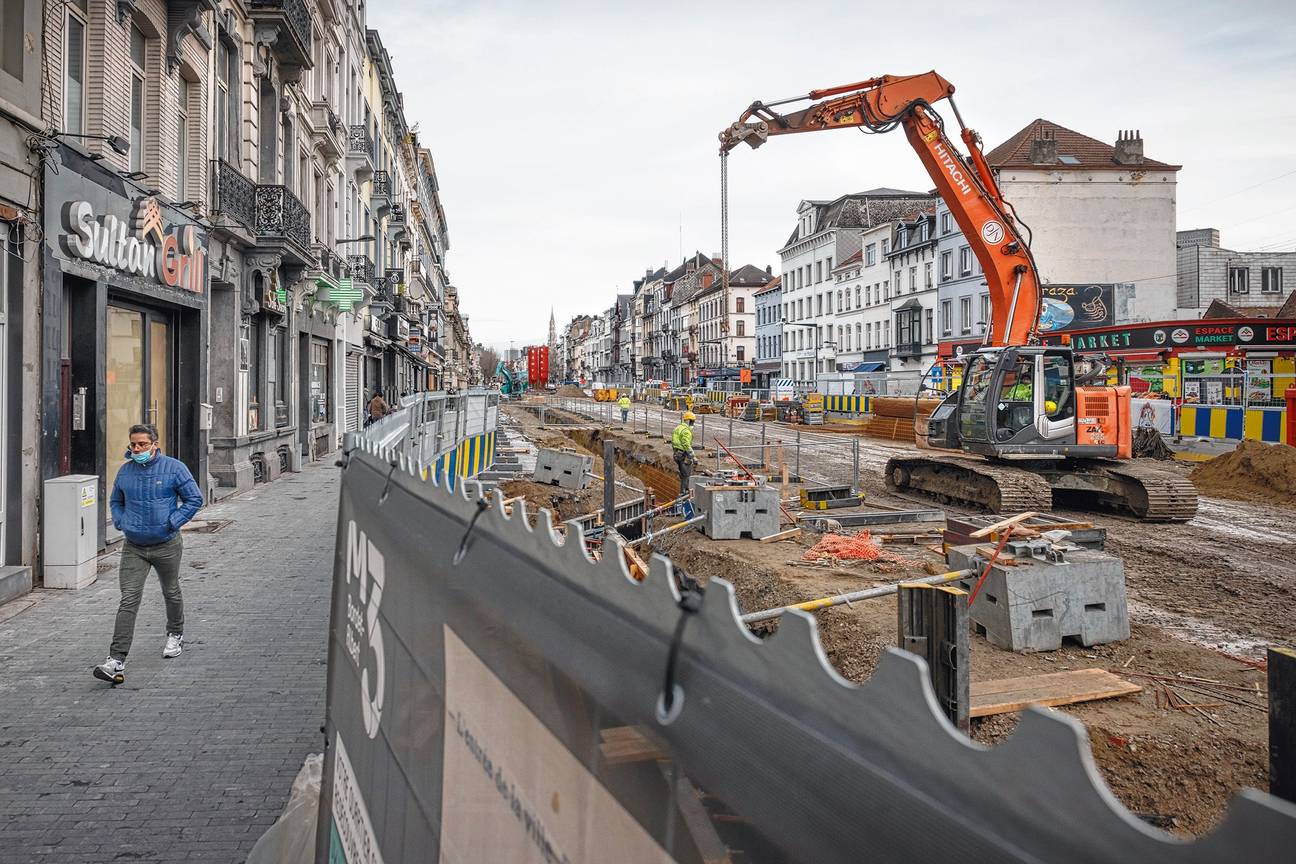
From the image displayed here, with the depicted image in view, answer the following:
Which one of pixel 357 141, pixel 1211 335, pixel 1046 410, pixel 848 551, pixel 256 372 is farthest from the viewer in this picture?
pixel 1211 335

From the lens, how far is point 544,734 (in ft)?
5.19

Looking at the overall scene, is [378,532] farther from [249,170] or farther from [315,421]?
[315,421]

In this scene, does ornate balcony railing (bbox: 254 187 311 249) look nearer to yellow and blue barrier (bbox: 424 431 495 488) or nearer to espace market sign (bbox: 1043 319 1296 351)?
yellow and blue barrier (bbox: 424 431 495 488)

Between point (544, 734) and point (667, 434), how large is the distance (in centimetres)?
3437

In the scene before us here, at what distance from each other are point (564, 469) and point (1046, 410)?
9309mm

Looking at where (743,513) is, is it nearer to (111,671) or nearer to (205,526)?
(205,526)

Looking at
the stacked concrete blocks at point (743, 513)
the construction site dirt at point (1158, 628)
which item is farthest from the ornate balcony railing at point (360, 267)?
the stacked concrete blocks at point (743, 513)

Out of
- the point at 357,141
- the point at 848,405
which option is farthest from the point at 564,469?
the point at 848,405

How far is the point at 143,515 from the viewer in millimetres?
7066

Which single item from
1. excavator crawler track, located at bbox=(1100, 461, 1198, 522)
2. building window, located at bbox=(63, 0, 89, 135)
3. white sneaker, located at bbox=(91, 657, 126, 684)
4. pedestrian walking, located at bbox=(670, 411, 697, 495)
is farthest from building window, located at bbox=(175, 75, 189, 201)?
excavator crawler track, located at bbox=(1100, 461, 1198, 522)

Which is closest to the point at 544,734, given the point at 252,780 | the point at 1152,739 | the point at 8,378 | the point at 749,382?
the point at 252,780

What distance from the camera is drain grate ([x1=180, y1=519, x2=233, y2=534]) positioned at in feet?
43.9

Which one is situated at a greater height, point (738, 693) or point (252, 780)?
point (738, 693)

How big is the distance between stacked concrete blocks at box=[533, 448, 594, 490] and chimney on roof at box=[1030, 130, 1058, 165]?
3815 centimetres
